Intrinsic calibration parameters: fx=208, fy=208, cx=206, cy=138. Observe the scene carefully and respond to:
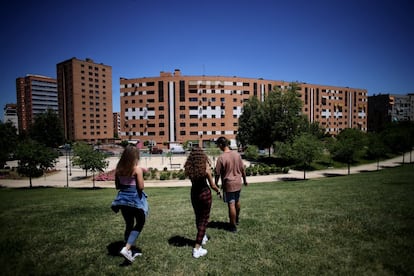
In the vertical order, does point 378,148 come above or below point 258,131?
below

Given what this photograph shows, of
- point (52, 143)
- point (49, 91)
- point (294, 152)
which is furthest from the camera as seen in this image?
point (49, 91)

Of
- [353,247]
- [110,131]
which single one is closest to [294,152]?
[353,247]

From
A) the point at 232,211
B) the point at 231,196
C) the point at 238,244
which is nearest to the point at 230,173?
the point at 231,196

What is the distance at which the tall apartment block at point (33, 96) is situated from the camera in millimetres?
126062

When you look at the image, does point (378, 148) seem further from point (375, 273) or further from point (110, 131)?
point (110, 131)

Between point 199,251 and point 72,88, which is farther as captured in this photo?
point 72,88

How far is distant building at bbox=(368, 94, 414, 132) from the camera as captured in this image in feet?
381

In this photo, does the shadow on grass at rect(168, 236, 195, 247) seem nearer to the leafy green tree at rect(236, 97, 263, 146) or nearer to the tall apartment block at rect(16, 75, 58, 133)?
the leafy green tree at rect(236, 97, 263, 146)

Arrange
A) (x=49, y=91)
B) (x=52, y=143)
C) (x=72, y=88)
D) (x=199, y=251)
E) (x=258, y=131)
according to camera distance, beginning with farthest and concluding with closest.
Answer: (x=49, y=91)
(x=72, y=88)
(x=52, y=143)
(x=258, y=131)
(x=199, y=251)

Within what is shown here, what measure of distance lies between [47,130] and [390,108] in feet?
531

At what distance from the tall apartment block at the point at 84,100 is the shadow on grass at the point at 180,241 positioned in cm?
10138

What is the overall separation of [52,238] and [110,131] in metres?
107

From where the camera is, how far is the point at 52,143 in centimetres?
6512

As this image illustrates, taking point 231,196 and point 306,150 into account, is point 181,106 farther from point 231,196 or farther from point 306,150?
point 231,196
